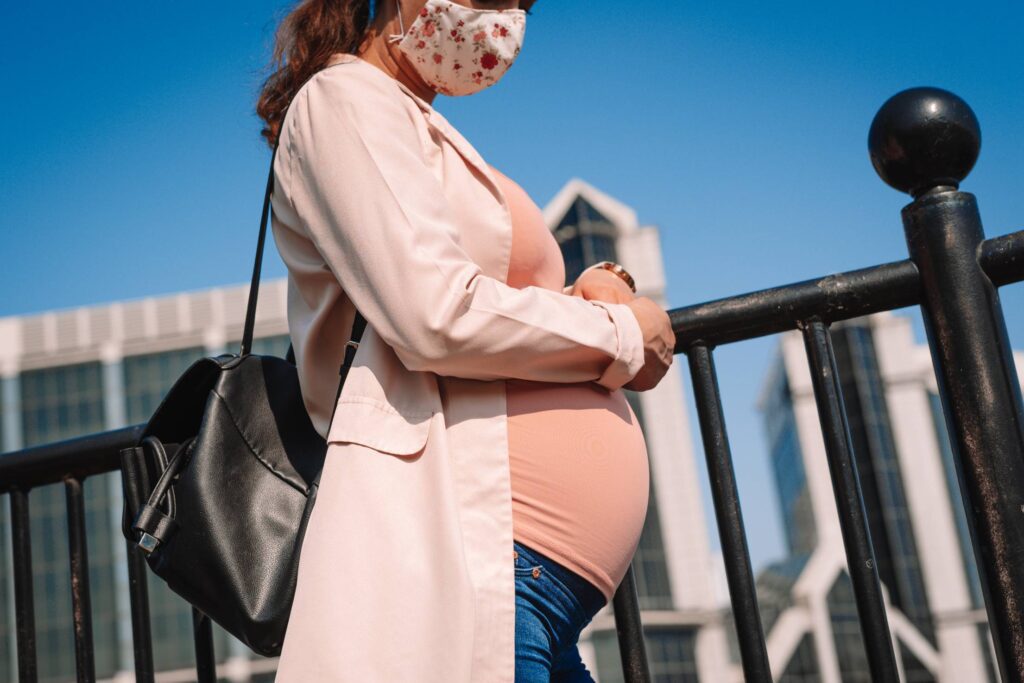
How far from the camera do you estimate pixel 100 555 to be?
58.3 m

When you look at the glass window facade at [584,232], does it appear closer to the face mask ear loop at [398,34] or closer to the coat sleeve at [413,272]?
the face mask ear loop at [398,34]

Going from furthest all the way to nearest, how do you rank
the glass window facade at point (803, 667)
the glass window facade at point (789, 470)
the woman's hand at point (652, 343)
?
the glass window facade at point (789, 470) < the glass window facade at point (803, 667) < the woman's hand at point (652, 343)

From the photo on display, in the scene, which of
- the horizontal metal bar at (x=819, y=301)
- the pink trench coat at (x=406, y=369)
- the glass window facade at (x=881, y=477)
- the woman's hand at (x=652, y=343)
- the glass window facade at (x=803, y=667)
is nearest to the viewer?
the pink trench coat at (x=406, y=369)

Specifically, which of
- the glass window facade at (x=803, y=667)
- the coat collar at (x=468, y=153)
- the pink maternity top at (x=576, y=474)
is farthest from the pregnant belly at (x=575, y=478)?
the glass window facade at (x=803, y=667)

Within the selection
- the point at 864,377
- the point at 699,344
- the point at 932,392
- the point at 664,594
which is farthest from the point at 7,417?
the point at 699,344

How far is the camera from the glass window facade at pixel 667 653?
58.4 meters

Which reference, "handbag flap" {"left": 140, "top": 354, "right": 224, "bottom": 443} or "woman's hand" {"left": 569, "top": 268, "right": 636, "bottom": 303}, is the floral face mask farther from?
"handbag flap" {"left": 140, "top": 354, "right": 224, "bottom": 443}

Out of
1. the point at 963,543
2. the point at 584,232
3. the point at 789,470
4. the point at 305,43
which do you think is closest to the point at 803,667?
the point at 963,543

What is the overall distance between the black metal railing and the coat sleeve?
437 mm

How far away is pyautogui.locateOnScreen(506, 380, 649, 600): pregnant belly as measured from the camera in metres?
1.36

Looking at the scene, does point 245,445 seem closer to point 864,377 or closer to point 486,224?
point 486,224

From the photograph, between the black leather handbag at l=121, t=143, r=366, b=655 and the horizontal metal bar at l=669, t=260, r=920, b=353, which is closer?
the black leather handbag at l=121, t=143, r=366, b=655

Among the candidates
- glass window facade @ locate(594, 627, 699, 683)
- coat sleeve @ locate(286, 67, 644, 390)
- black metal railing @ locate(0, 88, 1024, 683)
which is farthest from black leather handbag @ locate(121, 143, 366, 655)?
glass window facade @ locate(594, 627, 699, 683)

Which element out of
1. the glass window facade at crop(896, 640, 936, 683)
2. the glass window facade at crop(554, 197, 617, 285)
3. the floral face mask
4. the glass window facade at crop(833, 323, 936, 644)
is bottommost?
the glass window facade at crop(896, 640, 936, 683)
